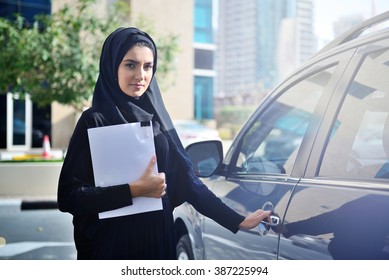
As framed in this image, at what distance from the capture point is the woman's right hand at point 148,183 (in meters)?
1.87

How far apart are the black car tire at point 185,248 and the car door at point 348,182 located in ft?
3.22

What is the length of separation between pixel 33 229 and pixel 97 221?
3489 mm

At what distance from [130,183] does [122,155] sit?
0.10m

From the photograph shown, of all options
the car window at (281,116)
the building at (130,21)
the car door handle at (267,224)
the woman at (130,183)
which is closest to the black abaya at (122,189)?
the woman at (130,183)

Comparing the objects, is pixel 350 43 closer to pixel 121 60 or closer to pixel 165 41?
pixel 121 60

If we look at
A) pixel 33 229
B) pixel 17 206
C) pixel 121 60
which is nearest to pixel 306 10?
pixel 121 60

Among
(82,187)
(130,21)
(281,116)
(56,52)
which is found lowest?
(82,187)

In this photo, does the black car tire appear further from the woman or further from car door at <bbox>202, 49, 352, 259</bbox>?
the woman

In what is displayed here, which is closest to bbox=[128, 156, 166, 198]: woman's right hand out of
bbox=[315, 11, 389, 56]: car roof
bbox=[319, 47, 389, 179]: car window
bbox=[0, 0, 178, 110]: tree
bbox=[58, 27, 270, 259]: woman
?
bbox=[58, 27, 270, 259]: woman

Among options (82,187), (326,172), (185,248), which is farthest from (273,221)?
(185,248)

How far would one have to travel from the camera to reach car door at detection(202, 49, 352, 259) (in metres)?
1.79

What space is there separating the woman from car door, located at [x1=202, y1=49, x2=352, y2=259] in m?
0.07

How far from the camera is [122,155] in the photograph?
1875 millimetres

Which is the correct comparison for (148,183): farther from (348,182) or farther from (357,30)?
(357,30)
